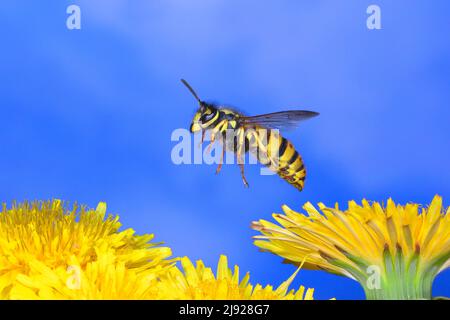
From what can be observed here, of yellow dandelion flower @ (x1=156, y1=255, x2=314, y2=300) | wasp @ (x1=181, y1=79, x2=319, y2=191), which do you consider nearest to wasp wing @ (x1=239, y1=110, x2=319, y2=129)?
wasp @ (x1=181, y1=79, x2=319, y2=191)

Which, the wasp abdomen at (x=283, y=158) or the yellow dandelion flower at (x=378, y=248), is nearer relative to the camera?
the yellow dandelion flower at (x=378, y=248)

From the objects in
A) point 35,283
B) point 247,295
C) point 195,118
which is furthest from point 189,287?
point 195,118

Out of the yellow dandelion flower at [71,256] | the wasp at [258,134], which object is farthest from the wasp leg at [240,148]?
the yellow dandelion flower at [71,256]

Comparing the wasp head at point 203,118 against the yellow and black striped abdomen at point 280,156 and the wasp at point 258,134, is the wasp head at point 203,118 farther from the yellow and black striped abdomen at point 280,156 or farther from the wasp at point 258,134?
the yellow and black striped abdomen at point 280,156

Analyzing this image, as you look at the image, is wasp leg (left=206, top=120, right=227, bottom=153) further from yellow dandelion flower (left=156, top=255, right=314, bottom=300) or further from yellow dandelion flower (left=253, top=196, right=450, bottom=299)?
yellow dandelion flower (left=156, top=255, right=314, bottom=300)

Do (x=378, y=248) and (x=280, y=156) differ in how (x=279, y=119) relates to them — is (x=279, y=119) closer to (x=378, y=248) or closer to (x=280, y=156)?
(x=280, y=156)
